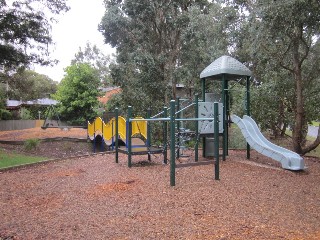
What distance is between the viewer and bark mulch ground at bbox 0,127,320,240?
407cm

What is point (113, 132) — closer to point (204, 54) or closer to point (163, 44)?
point (204, 54)

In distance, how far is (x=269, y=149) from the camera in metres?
8.73

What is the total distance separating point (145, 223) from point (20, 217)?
71.9 inches

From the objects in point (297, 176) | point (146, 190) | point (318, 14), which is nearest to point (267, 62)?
point (318, 14)

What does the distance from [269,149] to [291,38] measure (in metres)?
3.83

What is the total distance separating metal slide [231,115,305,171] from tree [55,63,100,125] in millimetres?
21112

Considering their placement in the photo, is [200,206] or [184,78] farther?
[184,78]

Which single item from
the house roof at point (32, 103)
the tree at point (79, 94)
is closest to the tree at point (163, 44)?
the tree at point (79, 94)

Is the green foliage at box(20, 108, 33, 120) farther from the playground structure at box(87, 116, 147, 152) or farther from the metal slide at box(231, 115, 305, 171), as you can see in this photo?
the metal slide at box(231, 115, 305, 171)

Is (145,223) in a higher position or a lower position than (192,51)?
lower

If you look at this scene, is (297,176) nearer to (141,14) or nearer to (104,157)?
(104,157)

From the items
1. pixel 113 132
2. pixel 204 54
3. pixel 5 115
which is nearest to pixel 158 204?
pixel 113 132

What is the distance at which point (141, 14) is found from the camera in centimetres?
1897

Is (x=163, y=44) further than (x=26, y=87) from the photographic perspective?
No
